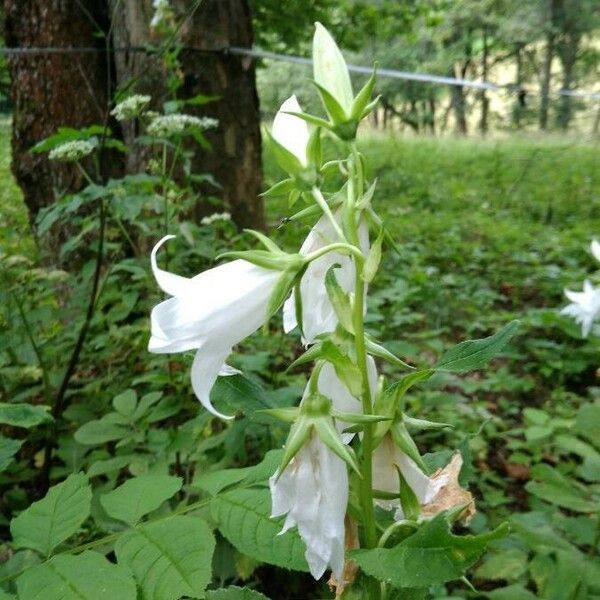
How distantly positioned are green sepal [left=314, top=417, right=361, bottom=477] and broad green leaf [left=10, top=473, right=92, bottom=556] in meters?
0.37

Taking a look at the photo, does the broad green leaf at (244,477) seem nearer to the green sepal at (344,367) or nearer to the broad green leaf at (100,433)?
the green sepal at (344,367)

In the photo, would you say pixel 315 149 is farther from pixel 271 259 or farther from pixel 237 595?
pixel 237 595

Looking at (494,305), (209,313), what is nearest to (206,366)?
(209,313)

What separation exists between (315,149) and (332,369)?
265 millimetres

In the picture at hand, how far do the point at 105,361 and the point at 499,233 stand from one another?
3.73 metres

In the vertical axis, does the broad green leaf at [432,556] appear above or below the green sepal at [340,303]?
below

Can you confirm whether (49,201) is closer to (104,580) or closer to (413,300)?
(413,300)

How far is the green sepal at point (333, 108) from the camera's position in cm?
71

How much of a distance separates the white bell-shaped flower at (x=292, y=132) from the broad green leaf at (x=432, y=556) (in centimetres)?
43

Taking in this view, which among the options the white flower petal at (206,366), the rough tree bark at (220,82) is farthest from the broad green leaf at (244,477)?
the rough tree bark at (220,82)

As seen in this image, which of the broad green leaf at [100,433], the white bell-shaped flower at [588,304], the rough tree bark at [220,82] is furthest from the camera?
the rough tree bark at [220,82]

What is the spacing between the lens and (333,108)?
2.34ft

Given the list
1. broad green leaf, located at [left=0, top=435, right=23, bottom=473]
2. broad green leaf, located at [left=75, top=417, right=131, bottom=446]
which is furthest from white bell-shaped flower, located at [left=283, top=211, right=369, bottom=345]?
broad green leaf, located at [left=75, top=417, right=131, bottom=446]

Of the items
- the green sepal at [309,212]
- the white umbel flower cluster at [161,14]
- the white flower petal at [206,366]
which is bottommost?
the white flower petal at [206,366]
